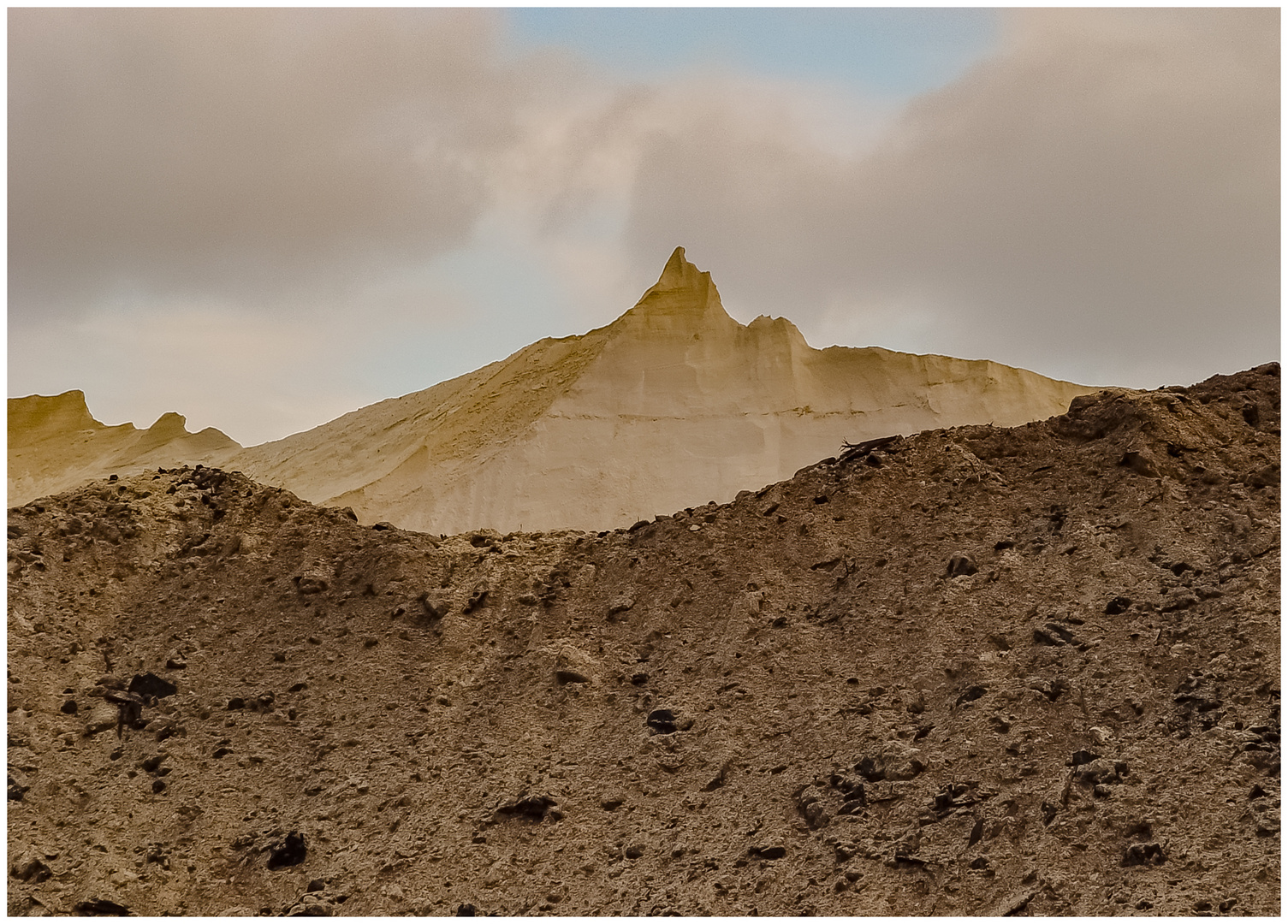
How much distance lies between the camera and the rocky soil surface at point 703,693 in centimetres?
797

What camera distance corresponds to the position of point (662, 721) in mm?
9680

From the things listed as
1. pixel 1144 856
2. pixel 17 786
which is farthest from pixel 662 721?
pixel 17 786

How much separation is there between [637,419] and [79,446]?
13687 mm

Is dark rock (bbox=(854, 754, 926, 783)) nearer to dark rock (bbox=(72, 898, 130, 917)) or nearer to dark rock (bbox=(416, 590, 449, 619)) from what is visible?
dark rock (bbox=(416, 590, 449, 619))

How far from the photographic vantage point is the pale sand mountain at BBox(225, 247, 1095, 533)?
2278cm

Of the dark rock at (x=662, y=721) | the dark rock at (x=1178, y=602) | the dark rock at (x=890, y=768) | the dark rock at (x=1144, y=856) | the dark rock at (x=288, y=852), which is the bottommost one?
the dark rock at (x=288, y=852)

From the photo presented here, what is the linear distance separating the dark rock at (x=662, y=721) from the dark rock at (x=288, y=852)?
2.41 m

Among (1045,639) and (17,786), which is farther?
(1045,639)

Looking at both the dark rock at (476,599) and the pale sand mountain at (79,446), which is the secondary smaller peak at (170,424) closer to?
the pale sand mountain at (79,446)

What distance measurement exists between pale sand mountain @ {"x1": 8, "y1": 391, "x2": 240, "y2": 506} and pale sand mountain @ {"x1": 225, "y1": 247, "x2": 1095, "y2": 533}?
288 cm

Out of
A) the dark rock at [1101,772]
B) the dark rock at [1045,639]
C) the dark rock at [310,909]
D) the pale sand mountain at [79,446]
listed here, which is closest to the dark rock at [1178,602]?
the dark rock at [1045,639]

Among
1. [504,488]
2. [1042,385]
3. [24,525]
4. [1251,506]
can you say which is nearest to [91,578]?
[24,525]

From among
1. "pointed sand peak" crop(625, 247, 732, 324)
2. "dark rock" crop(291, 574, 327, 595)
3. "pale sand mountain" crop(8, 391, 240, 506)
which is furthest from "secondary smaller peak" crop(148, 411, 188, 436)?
"dark rock" crop(291, 574, 327, 595)

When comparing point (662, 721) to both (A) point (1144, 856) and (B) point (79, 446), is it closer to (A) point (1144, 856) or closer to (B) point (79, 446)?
(A) point (1144, 856)
